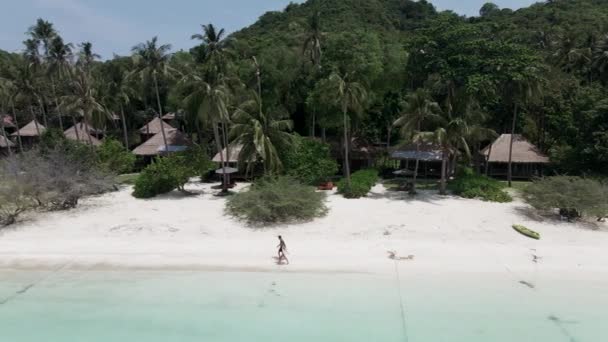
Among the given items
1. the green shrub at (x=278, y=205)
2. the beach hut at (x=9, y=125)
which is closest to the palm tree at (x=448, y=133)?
the green shrub at (x=278, y=205)

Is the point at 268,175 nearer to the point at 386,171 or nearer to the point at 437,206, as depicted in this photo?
the point at 437,206

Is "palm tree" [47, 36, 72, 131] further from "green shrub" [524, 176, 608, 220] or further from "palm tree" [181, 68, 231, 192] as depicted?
"green shrub" [524, 176, 608, 220]

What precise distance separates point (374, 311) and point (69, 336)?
929 centimetres

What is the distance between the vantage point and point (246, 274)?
1623 centimetres

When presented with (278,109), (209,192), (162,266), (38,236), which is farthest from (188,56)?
(162,266)

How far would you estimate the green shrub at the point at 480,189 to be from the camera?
82.5ft

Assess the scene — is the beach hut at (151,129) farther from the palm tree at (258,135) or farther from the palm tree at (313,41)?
→ the palm tree at (258,135)

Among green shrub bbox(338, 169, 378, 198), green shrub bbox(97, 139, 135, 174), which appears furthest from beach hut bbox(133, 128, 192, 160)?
green shrub bbox(338, 169, 378, 198)

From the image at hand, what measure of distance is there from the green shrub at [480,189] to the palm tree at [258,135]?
11.7m

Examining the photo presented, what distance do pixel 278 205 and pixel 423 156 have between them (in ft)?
48.6

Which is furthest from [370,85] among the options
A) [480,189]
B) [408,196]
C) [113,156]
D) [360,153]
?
[113,156]

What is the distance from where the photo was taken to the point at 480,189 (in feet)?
85.4

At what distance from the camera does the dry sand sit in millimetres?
16906

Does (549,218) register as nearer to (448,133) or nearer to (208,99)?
(448,133)
